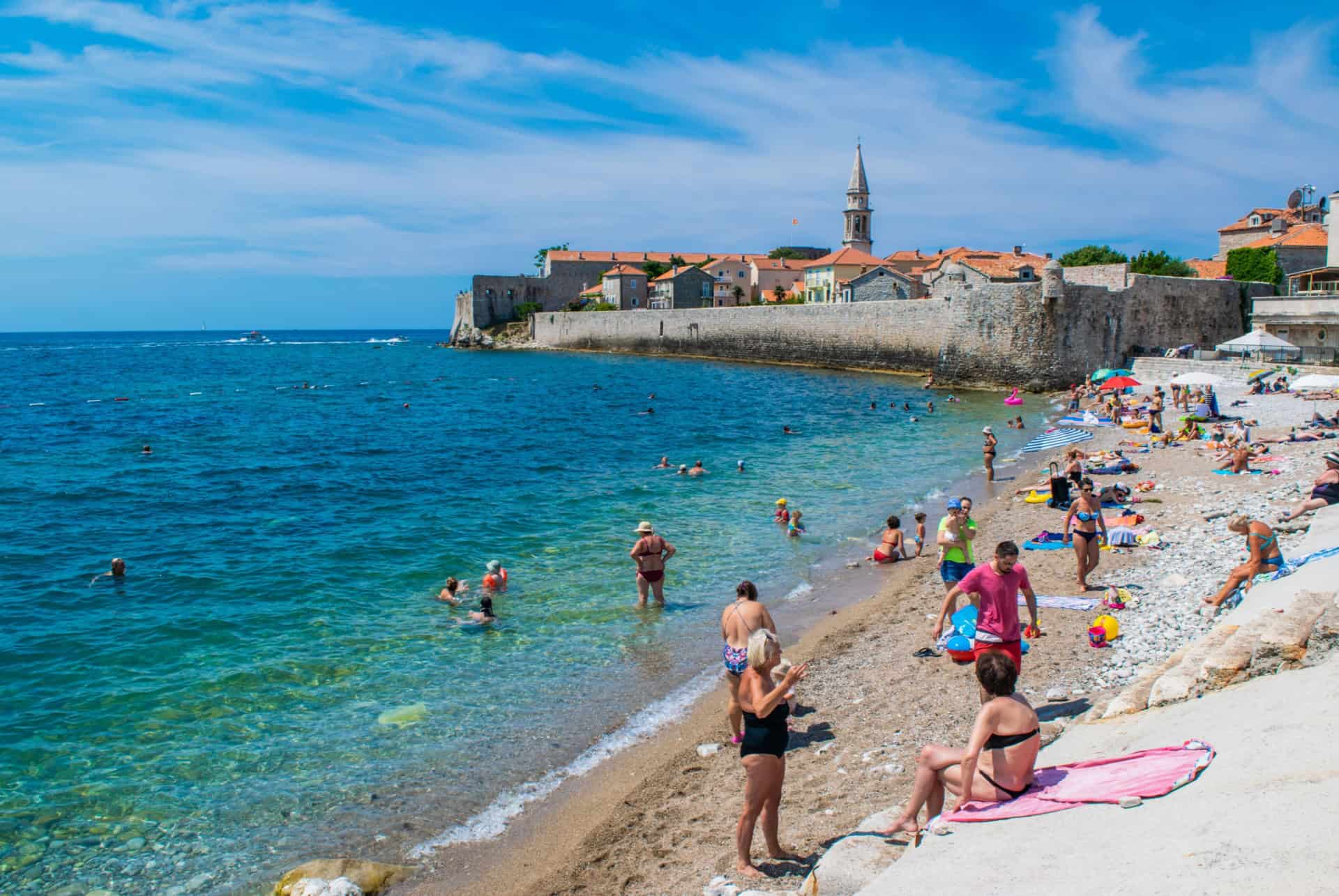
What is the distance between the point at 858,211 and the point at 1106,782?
3516 inches

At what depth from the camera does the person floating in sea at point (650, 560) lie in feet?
37.4

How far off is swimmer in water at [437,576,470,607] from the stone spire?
82.1 m

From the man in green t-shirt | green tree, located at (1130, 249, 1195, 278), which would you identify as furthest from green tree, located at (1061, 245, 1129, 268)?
the man in green t-shirt

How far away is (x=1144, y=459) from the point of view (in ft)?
63.3

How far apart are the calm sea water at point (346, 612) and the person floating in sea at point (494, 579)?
28 cm

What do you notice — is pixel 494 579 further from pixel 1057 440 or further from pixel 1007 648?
pixel 1057 440

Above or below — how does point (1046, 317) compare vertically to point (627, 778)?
above

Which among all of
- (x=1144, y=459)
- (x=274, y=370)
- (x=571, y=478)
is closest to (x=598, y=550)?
(x=571, y=478)

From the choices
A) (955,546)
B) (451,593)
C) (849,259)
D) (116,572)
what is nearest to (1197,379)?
(955,546)

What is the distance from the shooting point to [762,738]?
500 cm

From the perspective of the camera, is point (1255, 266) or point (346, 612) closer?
point (346, 612)

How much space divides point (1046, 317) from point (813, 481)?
2206 centimetres

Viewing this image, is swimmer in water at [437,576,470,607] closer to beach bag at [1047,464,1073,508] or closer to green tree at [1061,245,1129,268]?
beach bag at [1047,464,1073,508]

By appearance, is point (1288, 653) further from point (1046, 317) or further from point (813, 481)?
point (1046, 317)
